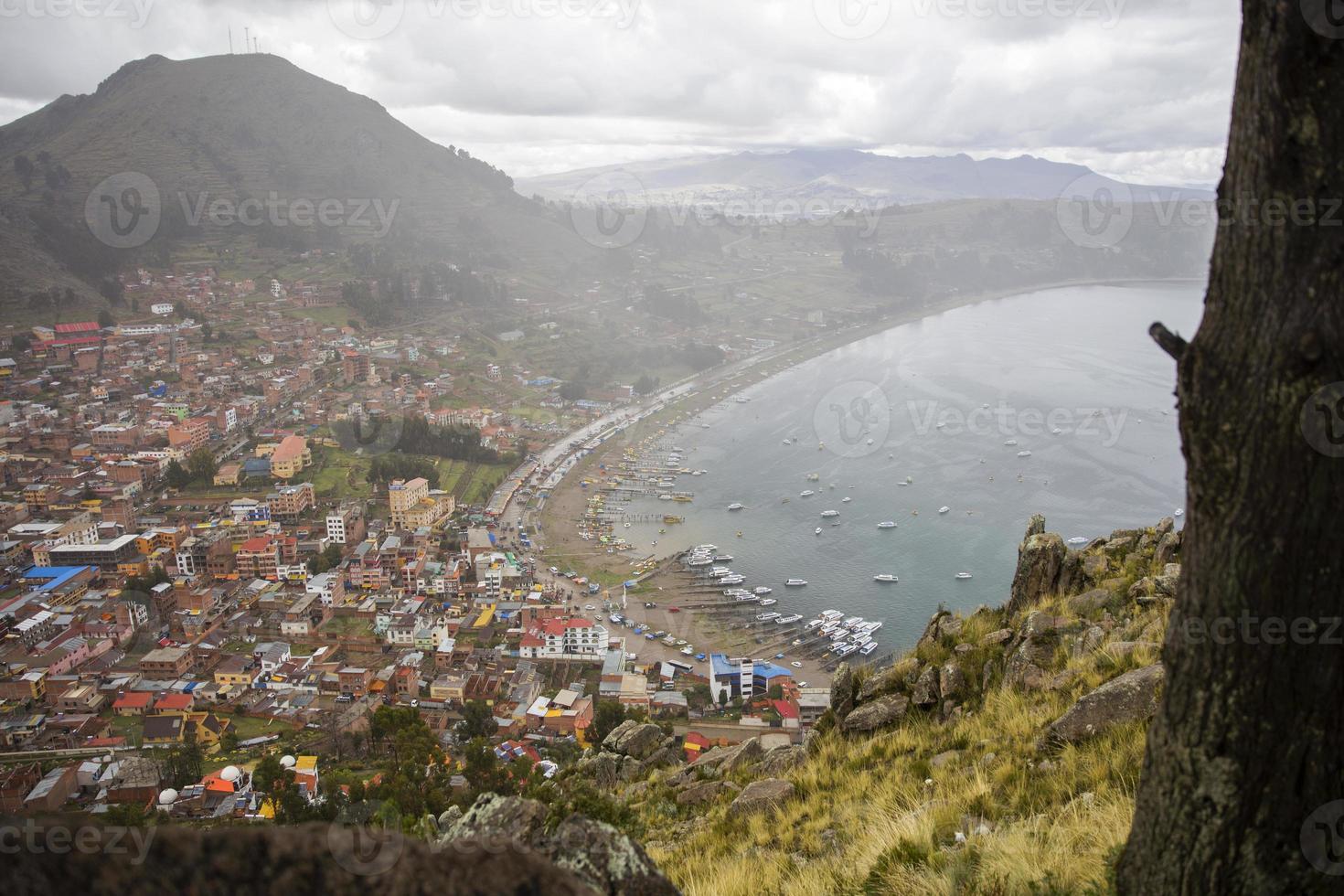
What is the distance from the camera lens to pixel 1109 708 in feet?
8.32

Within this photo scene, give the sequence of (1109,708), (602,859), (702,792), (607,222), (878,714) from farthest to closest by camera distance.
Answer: (607,222)
(702,792)
(878,714)
(1109,708)
(602,859)

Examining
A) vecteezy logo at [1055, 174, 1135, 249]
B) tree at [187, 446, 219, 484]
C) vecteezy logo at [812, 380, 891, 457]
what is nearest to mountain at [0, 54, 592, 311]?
tree at [187, 446, 219, 484]

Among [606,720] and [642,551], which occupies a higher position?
[606,720]

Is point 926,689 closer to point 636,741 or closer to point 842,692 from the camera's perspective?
point 842,692

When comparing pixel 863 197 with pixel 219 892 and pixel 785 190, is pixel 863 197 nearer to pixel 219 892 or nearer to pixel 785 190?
pixel 785 190

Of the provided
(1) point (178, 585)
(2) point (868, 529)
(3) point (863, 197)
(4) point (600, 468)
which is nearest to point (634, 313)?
(4) point (600, 468)

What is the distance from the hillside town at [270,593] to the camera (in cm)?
1120

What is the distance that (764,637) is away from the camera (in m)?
15.3

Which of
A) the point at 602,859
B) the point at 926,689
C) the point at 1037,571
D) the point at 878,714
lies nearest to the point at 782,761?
the point at 878,714

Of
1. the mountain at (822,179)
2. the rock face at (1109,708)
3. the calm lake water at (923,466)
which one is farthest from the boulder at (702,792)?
the mountain at (822,179)
